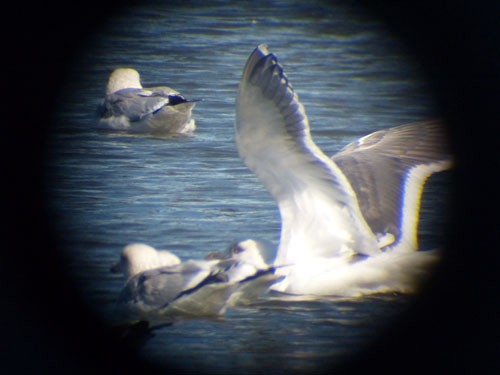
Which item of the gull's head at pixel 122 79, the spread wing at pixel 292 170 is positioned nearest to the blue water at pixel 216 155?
the gull's head at pixel 122 79

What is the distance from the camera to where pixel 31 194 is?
13.6 ft

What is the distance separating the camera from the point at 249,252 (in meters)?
3.93

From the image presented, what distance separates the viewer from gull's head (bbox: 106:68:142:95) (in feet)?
14.4

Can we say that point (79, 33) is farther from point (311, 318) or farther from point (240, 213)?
point (311, 318)

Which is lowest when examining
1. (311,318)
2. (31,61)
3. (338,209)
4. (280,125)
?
(311,318)

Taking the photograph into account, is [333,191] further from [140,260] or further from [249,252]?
[140,260]

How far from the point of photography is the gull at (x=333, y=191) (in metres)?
3.65

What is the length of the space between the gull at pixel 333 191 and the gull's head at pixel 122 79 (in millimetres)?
861

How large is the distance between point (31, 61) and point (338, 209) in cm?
133

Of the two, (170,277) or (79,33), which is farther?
(79,33)

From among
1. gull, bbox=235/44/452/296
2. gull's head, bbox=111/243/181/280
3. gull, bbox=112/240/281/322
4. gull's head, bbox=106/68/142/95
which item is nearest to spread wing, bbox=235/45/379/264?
gull, bbox=235/44/452/296

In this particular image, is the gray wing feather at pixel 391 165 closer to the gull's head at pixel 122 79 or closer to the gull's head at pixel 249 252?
the gull's head at pixel 249 252

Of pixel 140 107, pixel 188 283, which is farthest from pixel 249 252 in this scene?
pixel 140 107

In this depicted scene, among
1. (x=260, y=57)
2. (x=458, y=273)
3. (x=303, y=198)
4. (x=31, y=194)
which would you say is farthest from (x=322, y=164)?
(x=31, y=194)
